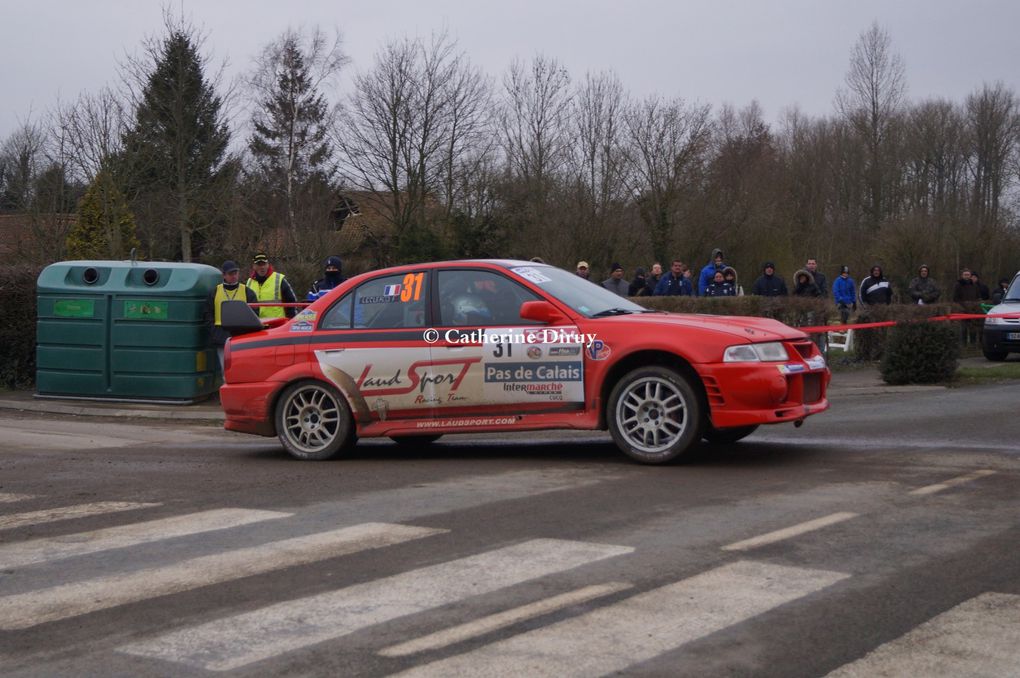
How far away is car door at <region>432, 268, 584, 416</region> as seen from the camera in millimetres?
9844

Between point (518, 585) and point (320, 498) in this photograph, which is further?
point (320, 498)

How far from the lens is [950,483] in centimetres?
839

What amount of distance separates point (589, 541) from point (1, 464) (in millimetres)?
6301

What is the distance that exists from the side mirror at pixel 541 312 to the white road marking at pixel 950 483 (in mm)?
3009

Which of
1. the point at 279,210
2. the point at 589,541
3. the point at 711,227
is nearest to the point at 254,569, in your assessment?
the point at 589,541

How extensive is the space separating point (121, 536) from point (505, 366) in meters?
3.56

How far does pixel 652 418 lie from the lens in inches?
376

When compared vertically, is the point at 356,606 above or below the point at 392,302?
below

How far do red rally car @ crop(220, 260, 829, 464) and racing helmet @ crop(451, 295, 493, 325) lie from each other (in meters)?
0.01

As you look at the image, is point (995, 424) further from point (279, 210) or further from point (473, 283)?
point (279, 210)

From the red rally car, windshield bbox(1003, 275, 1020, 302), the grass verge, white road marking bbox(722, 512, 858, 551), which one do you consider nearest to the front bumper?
windshield bbox(1003, 275, 1020, 302)

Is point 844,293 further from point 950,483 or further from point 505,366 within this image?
point 950,483

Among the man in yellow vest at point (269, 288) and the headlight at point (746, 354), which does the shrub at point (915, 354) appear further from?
the headlight at point (746, 354)

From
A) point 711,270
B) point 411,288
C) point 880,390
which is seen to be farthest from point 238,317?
point 711,270
